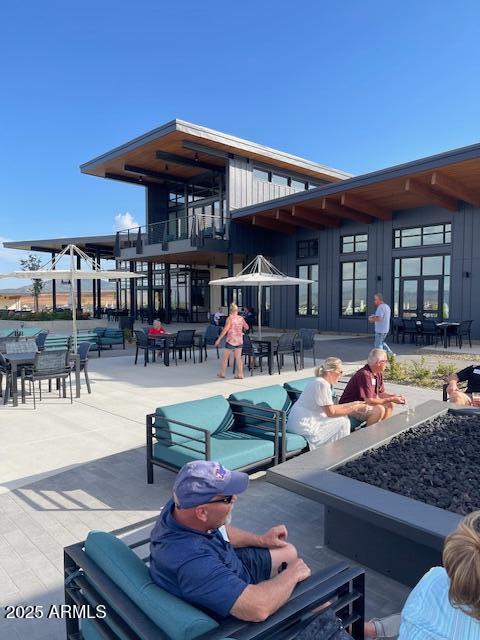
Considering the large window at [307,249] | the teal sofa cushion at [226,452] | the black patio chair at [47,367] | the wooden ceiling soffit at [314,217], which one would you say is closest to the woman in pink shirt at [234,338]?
the black patio chair at [47,367]

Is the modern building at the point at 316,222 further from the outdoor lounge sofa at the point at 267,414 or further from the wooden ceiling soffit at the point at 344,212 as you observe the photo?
the outdoor lounge sofa at the point at 267,414

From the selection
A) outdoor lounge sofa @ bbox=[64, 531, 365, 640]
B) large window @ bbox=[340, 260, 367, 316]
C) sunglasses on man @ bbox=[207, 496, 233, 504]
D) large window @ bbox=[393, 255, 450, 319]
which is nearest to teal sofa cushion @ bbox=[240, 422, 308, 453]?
outdoor lounge sofa @ bbox=[64, 531, 365, 640]

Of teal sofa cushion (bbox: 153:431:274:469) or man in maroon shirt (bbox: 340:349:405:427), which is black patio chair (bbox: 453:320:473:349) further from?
teal sofa cushion (bbox: 153:431:274:469)

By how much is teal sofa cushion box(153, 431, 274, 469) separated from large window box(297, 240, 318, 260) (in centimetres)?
1859

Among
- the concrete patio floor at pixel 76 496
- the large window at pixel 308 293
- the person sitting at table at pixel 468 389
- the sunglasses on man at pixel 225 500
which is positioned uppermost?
the large window at pixel 308 293

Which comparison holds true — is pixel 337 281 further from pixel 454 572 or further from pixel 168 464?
pixel 454 572

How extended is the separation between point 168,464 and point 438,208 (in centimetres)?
1660

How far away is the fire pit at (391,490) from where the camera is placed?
2.60 metres

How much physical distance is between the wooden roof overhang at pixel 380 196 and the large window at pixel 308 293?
1.99 meters

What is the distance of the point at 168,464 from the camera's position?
13.5ft

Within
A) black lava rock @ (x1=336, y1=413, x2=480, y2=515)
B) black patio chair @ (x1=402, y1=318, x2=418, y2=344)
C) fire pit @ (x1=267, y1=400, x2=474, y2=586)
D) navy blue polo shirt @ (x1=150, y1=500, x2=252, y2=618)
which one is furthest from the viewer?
black patio chair @ (x1=402, y1=318, x2=418, y2=344)

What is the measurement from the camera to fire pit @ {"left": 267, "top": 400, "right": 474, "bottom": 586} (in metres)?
2.60

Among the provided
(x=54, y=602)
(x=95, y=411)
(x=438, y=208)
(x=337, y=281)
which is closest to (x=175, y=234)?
(x=337, y=281)

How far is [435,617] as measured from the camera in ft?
4.56
